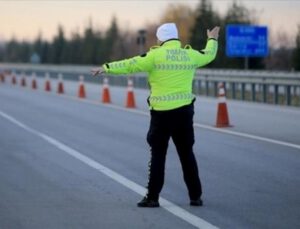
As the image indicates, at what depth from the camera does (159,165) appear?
8.80m

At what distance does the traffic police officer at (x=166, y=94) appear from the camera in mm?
8609

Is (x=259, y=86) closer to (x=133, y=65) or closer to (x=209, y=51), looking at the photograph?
(x=209, y=51)

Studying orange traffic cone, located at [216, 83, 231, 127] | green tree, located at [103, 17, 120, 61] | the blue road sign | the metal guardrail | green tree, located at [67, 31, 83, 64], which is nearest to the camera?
orange traffic cone, located at [216, 83, 231, 127]

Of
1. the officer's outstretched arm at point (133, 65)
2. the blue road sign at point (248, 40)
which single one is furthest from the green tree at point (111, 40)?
the officer's outstretched arm at point (133, 65)

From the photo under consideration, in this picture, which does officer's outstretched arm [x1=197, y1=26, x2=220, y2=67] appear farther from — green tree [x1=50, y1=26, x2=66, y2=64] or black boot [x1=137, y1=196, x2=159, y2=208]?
green tree [x1=50, y1=26, x2=66, y2=64]

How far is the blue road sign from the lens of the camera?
41.9m

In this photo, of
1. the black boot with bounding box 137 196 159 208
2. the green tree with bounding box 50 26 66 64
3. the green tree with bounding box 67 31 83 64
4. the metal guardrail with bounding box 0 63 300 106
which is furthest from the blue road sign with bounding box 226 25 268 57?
the green tree with bounding box 50 26 66 64

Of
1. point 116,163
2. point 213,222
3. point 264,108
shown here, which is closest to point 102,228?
point 213,222

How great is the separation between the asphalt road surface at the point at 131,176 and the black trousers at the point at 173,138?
0.77ft

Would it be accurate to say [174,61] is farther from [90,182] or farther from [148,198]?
[90,182]

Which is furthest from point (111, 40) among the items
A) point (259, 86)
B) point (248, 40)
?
point (259, 86)

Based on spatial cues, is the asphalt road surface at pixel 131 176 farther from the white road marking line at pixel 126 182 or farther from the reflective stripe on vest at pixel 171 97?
the reflective stripe on vest at pixel 171 97

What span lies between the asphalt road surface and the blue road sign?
70.1 feet

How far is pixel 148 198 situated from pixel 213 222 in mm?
1027
